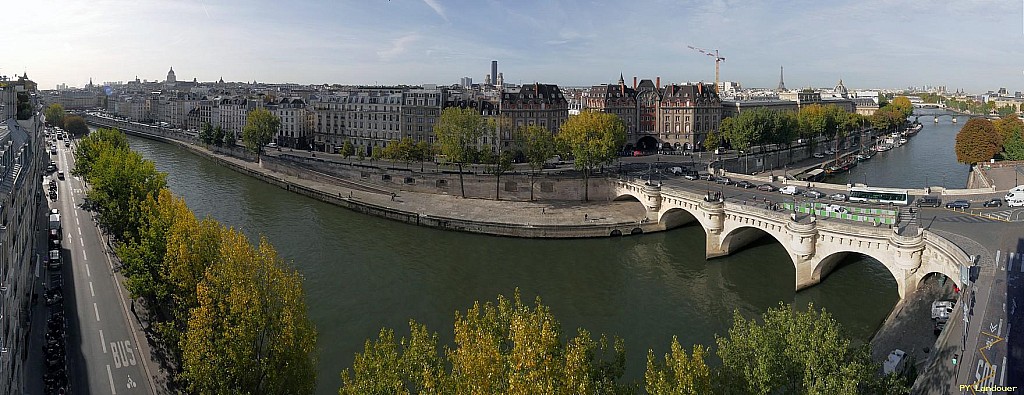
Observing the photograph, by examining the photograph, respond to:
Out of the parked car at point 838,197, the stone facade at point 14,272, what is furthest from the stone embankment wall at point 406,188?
the stone facade at point 14,272

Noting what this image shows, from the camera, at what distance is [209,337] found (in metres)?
17.8

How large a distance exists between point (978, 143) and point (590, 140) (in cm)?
4479

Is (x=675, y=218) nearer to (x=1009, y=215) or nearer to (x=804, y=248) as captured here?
(x=804, y=248)

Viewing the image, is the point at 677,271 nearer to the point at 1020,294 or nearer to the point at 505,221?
the point at 505,221

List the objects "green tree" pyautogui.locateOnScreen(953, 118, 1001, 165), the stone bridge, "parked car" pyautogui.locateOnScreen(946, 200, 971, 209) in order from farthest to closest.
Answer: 1. "green tree" pyautogui.locateOnScreen(953, 118, 1001, 165)
2. "parked car" pyautogui.locateOnScreen(946, 200, 971, 209)
3. the stone bridge

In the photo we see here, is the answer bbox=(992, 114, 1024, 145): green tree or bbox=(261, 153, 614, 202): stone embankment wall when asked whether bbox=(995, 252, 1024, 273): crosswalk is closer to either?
bbox=(261, 153, 614, 202): stone embankment wall

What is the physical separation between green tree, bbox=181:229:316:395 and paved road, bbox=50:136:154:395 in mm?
4361

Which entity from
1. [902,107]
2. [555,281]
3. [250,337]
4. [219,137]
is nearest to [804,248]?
[555,281]

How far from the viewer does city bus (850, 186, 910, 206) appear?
3716 centimetres

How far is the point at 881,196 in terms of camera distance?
38.1m

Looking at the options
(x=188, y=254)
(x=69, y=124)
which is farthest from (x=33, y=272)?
(x=69, y=124)

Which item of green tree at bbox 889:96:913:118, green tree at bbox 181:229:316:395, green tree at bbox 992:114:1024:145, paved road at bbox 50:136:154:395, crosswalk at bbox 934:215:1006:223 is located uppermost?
green tree at bbox 889:96:913:118

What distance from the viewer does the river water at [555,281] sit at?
2731 cm

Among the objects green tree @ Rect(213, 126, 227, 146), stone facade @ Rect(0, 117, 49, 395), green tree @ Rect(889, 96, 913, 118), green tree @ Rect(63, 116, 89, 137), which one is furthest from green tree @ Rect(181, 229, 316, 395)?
green tree @ Rect(889, 96, 913, 118)
